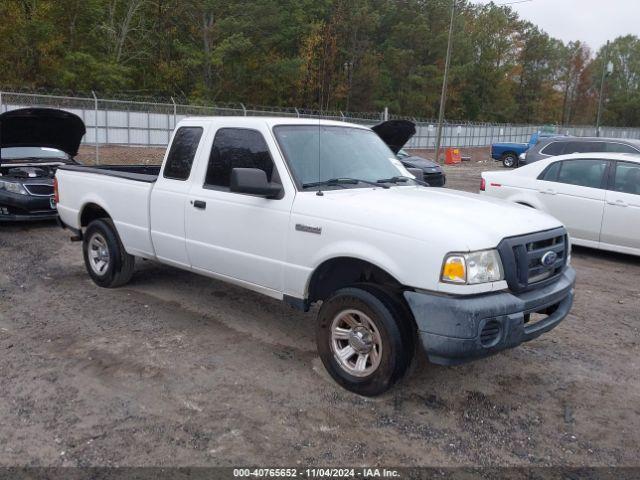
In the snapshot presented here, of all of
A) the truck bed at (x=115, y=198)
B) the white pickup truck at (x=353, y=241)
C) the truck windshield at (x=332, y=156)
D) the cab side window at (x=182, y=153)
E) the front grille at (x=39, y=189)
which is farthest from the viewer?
the front grille at (x=39, y=189)

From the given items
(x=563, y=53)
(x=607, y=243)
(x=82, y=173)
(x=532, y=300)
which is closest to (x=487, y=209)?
(x=532, y=300)

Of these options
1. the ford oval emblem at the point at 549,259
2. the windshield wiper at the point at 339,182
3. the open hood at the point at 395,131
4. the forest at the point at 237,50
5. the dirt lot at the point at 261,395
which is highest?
the forest at the point at 237,50

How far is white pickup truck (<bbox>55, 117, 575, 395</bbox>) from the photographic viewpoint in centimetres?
373

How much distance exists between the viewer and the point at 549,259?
13.6 feet

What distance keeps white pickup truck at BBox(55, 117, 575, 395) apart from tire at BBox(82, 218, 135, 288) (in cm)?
48

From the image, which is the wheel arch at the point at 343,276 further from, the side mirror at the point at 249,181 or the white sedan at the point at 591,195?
the white sedan at the point at 591,195

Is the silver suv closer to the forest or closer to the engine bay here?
the forest

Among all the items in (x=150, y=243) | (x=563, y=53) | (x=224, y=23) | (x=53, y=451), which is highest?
(x=563, y=53)

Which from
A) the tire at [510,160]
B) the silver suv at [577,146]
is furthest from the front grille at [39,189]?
the tire at [510,160]

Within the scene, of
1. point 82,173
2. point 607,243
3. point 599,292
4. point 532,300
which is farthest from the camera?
point 607,243

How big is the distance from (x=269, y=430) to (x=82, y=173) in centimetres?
428

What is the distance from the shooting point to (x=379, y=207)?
4.10m

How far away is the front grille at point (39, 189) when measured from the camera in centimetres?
942

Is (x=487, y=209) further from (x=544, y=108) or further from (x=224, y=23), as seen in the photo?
(x=544, y=108)
